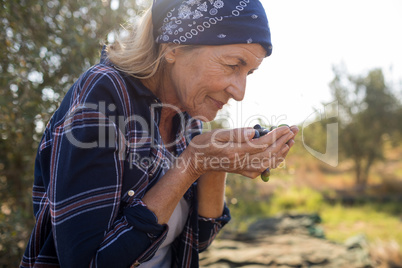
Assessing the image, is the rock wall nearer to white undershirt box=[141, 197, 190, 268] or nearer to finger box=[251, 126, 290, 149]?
white undershirt box=[141, 197, 190, 268]

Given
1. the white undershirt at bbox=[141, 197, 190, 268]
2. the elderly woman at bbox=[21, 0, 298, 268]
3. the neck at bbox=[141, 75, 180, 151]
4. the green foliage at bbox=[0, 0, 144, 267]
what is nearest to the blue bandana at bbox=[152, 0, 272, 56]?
the elderly woman at bbox=[21, 0, 298, 268]

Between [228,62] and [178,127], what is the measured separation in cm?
56

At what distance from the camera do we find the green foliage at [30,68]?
2801mm

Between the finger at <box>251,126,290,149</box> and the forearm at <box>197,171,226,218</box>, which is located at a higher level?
the finger at <box>251,126,290,149</box>

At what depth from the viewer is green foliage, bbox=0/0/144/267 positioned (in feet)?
9.19

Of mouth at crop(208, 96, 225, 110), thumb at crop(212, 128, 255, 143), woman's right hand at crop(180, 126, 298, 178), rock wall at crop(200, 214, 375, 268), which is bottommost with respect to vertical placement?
rock wall at crop(200, 214, 375, 268)

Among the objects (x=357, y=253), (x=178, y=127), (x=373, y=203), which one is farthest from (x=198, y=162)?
(x=373, y=203)

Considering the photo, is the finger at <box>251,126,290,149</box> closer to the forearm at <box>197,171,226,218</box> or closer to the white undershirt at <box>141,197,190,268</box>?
the forearm at <box>197,171,226,218</box>

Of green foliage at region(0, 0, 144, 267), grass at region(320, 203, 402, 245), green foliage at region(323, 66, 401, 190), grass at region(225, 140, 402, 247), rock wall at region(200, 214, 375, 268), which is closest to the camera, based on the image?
green foliage at region(0, 0, 144, 267)

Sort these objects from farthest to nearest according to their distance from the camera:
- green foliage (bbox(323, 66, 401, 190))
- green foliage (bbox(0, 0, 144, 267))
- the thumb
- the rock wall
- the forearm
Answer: green foliage (bbox(323, 66, 401, 190))
the rock wall
green foliage (bbox(0, 0, 144, 267))
the forearm
the thumb

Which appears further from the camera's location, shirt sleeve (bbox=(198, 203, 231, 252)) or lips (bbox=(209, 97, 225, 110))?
shirt sleeve (bbox=(198, 203, 231, 252))

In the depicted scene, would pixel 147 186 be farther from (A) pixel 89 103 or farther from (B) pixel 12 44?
(B) pixel 12 44

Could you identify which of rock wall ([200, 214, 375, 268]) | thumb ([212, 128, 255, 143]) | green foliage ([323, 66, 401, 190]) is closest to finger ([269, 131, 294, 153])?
thumb ([212, 128, 255, 143])

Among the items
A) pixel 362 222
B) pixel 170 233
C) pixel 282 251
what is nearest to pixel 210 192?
pixel 170 233
